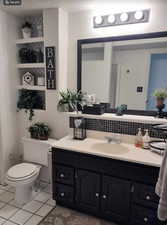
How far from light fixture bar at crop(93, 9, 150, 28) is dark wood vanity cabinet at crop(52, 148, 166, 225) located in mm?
1514

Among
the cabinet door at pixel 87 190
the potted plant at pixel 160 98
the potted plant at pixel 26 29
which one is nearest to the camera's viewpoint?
the cabinet door at pixel 87 190

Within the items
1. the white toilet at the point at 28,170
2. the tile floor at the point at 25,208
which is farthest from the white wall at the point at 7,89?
the tile floor at the point at 25,208

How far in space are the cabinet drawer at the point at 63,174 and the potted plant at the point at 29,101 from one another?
37.0 inches

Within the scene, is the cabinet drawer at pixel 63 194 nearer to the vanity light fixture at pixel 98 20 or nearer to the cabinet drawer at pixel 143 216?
the cabinet drawer at pixel 143 216

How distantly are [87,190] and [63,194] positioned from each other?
12.8 inches

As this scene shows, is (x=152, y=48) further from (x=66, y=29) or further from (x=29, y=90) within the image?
(x=29, y=90)

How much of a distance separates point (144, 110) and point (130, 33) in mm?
900

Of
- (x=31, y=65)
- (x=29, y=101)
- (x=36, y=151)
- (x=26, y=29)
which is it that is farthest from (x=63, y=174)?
(x=26, y=29)

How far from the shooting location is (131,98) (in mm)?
2125

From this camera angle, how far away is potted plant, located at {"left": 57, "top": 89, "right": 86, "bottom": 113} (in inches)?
86.5

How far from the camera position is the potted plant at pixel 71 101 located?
86.5 inches

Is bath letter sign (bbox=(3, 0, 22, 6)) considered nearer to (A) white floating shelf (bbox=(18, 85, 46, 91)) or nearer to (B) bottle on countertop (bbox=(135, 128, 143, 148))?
(A) white floating shelf (bbox=(18, 85, 46, 91))

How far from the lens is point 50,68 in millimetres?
2281

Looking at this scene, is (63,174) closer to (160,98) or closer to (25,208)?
(25,208)
